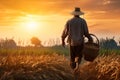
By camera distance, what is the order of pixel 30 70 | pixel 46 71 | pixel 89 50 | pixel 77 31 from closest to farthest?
pixel 30 70 → pixel 46 71 → pixel 77 31 → pixel 89 50

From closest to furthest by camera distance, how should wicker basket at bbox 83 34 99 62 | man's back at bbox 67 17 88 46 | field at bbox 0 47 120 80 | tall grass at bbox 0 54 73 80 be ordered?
1. tall grass at bbox 0 54 73 80
2. field at bbox 0 47 120 80
3. man's back at bbox 67 17 88 46
4. wicker basket at bbox 83 34 99 62

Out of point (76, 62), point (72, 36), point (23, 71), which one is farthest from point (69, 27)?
point (23, 71)

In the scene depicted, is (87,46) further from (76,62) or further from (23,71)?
(23,71)

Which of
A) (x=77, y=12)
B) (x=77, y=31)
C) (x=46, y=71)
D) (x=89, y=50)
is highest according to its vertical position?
(x=77, y=12)

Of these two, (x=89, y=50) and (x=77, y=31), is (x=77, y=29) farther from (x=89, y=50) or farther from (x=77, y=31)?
(x=89, y=50)

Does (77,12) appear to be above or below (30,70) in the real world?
above

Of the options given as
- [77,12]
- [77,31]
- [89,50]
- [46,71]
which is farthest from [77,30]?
[46,71]

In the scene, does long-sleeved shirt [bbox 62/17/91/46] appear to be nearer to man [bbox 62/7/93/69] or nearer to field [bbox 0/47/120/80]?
man [bbox 62/7/93/69]

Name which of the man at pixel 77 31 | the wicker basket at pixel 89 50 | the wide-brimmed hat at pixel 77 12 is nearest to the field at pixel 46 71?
the wicker basket at pixel 89 50

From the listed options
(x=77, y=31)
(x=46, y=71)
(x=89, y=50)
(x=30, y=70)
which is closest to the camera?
(x=30, y=70)

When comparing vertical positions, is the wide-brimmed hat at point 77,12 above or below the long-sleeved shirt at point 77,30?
above

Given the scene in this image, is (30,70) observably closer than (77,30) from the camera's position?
Yes

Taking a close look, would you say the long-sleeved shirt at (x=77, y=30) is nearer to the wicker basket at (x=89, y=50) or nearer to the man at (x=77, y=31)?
the man at (x=77, y=31)

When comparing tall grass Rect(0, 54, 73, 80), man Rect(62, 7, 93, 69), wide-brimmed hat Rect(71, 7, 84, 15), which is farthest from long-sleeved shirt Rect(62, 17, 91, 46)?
tall grass Rect(0, 54, 73, 80)
